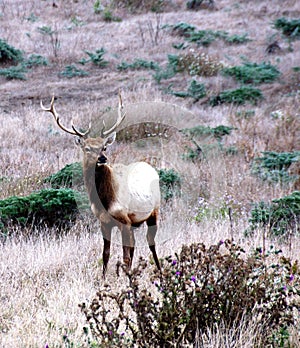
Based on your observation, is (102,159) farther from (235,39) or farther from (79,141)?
(235,39)

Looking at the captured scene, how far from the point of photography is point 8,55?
60.7 ft

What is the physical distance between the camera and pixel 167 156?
27.2ft

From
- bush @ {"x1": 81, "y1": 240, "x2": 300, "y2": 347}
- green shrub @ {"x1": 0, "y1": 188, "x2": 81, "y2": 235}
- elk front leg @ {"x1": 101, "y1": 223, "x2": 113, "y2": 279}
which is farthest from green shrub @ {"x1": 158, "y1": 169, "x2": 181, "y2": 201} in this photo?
bush @ {"x1": 81, "y1": 240, "x2": 300, "y2": 347}

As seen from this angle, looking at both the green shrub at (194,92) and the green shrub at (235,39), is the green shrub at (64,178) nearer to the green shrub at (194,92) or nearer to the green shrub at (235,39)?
the green shrub at (194,92)

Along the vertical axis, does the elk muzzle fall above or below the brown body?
above

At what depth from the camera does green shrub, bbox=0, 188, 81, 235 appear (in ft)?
20.1

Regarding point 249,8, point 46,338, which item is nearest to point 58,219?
point 46,338

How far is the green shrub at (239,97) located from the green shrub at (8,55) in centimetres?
838

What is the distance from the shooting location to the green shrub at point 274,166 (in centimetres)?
775

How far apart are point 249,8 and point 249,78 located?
542 inches

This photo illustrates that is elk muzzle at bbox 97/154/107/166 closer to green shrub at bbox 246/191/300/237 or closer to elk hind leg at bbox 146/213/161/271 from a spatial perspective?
elk hind leg at bbox 146/213/161/271

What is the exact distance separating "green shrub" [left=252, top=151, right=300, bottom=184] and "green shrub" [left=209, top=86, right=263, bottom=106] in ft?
15.4

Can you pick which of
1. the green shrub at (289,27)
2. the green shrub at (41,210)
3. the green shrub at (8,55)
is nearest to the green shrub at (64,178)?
the green shrub at (41,210)

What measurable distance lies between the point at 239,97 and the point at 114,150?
15.4ft
